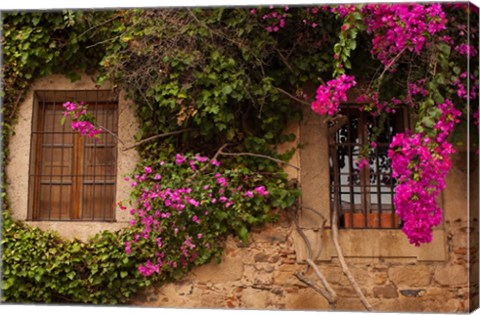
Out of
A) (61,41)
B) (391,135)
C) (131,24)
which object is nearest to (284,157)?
(391,135)

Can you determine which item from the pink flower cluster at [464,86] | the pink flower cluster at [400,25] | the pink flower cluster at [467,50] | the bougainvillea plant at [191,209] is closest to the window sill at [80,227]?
the bougainvillea plant at [191,209]

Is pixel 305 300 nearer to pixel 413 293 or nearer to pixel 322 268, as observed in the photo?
pixel 322 268

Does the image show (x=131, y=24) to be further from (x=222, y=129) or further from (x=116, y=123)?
(x=222, y=129)

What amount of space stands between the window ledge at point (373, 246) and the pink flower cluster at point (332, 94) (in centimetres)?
92

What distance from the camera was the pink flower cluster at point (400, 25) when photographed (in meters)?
4.06

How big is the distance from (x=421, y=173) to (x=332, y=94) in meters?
0.83

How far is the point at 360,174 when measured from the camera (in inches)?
176

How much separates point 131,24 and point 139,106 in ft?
2.07

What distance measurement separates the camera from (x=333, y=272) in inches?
176

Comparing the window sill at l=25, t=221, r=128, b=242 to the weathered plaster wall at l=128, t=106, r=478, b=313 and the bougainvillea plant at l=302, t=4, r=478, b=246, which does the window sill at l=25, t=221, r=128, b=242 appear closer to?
the weathered plaster wall at l=128, t=106, r=478, b=313

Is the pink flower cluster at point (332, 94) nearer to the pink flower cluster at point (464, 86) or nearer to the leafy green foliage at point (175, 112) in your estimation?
the leafy green foliage at point (175, 112)

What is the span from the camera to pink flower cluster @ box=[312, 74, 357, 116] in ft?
13.9

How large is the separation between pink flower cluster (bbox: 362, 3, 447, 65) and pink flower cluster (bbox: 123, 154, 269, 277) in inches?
53.2

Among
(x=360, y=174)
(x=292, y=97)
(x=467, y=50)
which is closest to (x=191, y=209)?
(x=292, y=97)
